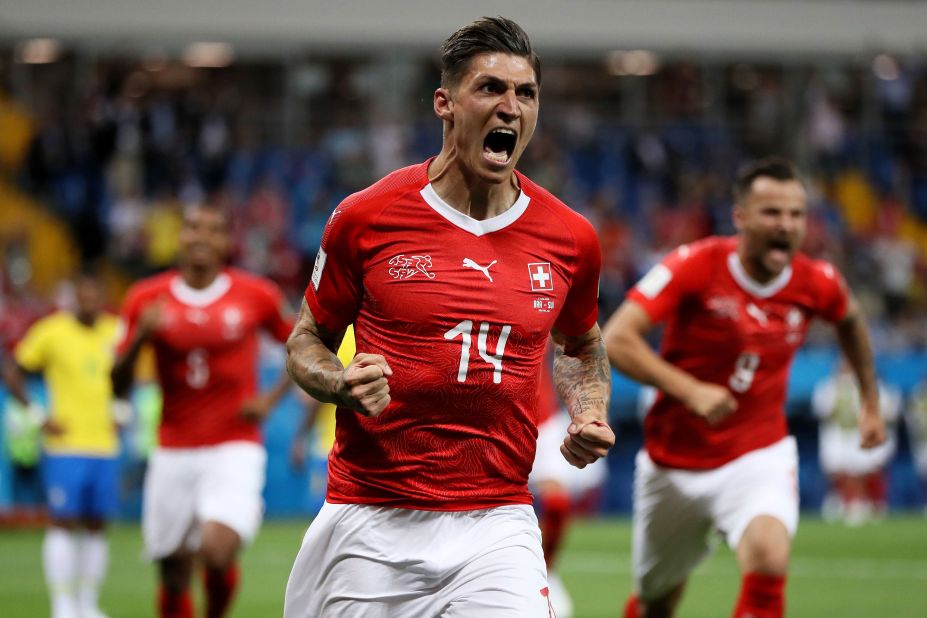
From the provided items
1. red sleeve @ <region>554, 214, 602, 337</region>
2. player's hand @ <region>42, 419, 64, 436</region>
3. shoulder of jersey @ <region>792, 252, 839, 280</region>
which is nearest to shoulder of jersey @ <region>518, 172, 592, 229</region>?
red sleeve @ <region>554, 214, 602, 337</region>

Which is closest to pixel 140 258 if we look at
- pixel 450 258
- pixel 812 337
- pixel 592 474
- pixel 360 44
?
pixel 360 44

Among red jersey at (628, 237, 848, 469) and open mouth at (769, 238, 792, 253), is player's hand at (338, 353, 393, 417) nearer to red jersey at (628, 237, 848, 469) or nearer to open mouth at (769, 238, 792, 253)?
red jersey at (628, 237, 848, 469)

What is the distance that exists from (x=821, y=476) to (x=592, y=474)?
13.7ft

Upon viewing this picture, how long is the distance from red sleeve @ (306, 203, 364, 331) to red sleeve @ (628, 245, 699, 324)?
→ 3.03m

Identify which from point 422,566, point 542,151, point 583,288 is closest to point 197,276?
point 583,288

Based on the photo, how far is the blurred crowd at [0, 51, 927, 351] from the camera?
75.3 feet

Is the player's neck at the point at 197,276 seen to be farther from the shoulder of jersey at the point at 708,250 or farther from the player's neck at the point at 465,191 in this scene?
the player's neck at the point at 465,191

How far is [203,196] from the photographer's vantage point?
2323cm

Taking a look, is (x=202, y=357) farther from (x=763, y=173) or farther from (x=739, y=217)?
(x=763, y=173)

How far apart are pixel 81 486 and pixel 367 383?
28.6 feet

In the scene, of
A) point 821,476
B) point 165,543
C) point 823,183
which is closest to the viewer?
point 165,543

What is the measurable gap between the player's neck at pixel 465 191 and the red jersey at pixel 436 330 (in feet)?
0.12

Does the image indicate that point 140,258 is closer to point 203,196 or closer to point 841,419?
point 203,196

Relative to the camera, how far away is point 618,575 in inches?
551
